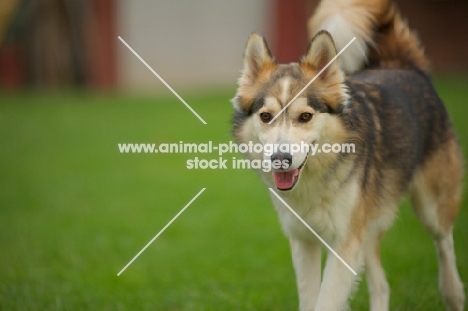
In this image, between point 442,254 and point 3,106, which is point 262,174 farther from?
point 3,106

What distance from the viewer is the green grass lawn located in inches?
240

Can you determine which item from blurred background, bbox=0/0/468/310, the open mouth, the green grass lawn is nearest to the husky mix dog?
the open mouth

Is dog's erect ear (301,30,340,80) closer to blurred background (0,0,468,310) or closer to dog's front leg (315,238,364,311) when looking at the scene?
dog's front leg (315,238,364,311)

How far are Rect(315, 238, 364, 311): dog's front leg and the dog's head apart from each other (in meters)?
0.58

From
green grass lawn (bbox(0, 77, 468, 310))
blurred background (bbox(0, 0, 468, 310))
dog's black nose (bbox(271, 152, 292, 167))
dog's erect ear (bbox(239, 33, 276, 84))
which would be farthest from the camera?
blurred background (bbox(0, 0, 468, 310))

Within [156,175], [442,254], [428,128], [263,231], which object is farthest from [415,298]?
[156,175]

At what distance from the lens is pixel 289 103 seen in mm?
4516

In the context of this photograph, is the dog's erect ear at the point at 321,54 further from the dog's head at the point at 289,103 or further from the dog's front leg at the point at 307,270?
the dog's front leg at the point at 307,270

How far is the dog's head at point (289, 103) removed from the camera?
4.45 meters

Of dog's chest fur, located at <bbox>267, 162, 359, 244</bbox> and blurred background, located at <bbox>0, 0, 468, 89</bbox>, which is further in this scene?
blurred background, located at <bbox>0, 0, 468, 89</bbox>

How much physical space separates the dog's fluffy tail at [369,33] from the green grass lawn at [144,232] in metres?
1.24

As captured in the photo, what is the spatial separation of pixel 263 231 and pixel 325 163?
4094mm

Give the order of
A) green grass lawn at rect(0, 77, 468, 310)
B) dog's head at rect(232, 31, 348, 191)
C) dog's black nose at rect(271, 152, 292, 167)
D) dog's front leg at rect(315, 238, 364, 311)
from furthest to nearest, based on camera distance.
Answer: green grass lawn at rect(0, 77, 468, 310) < dog's front leg at rect(315, 238, 364, 311) < dog's head at rect(232, 31, 348, 191) < dog's black nose at rect(271, 152, 292, 167)

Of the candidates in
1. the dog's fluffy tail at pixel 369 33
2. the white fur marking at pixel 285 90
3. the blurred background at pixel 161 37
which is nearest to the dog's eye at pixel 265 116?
the white fur marking at pixel 285 90
